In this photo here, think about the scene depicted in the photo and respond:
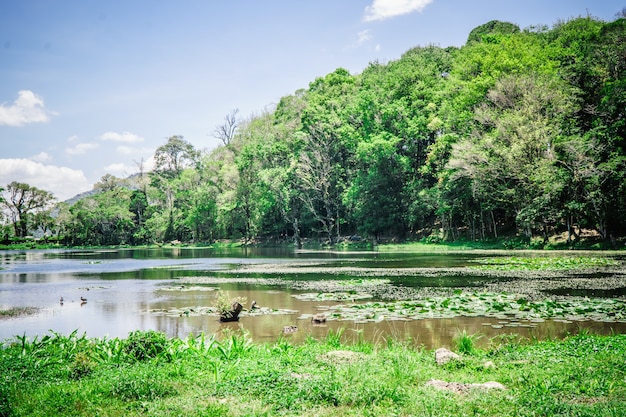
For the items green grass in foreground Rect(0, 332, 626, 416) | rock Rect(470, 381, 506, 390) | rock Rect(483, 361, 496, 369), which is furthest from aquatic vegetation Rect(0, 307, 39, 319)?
rock Rect(470, 381, 506, 390)

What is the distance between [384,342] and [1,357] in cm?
749

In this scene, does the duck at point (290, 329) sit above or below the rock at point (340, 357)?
below

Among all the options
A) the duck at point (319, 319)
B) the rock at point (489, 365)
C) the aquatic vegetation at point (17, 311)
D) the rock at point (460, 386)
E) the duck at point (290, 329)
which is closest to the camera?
the rock at point (460, 386)

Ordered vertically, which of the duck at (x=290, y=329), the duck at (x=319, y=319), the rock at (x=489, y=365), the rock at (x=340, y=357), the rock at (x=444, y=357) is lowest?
the duck at (x=290, y=329)

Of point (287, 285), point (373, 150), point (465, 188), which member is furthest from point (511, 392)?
point (373, 150)

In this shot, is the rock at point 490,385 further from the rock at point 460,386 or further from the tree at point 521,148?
the tree at point 521,148

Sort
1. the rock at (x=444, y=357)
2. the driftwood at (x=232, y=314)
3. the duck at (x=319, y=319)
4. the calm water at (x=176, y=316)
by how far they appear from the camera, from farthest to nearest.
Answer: the driftwood at (x=232, y=314), the duck at (x=319, y=319), the calm water at (x=176, y=316), the rock at (x=444, y=357)

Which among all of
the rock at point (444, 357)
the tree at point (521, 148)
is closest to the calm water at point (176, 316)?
the rock at point (444, 357)

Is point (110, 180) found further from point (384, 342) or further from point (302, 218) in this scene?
point (384, 342)

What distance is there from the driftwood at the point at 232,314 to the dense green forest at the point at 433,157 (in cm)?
3050

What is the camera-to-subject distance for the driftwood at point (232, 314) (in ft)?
45.2

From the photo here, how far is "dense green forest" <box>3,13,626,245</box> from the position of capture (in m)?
38.3

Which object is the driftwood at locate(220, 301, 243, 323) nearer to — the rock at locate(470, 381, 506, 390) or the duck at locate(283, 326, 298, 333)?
the duck at locate(283, 326, 298, 333)

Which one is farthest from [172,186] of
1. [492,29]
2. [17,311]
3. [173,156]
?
[17,311]
